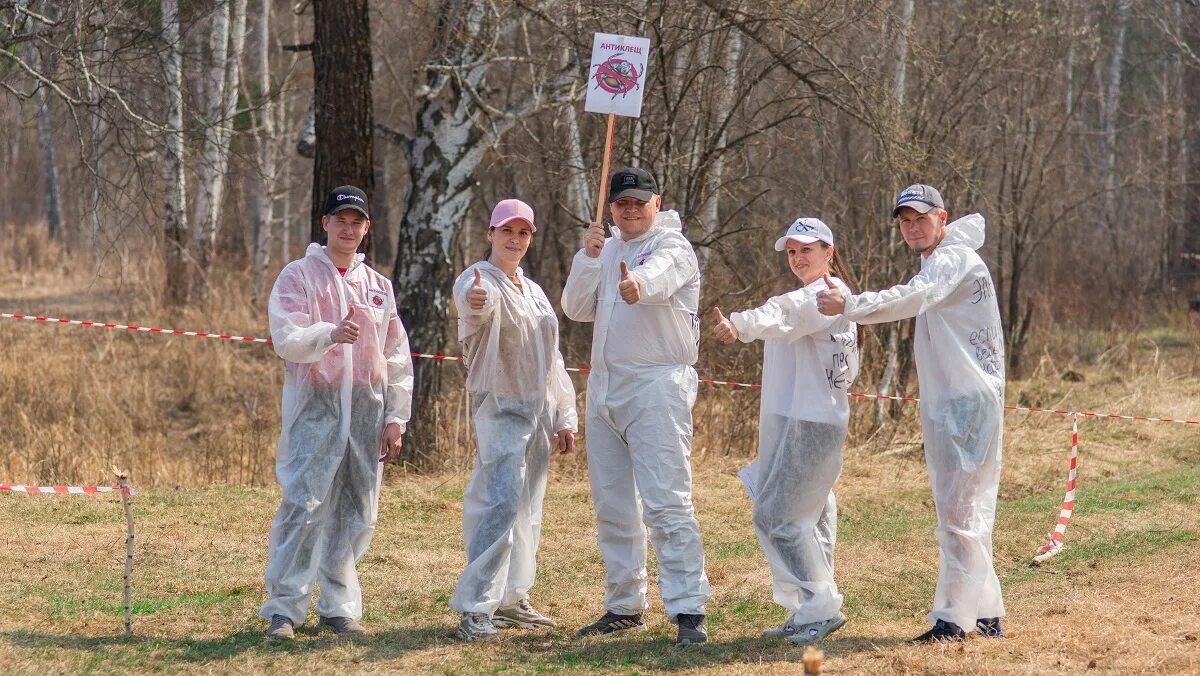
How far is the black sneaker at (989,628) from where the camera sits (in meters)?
5.73

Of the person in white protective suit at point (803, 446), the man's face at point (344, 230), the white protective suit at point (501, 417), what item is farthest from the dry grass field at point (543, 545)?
the man's face at point (344, 230)

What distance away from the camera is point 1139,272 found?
73.6 ft

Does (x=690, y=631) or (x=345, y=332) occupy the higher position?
(x=345, y=332)

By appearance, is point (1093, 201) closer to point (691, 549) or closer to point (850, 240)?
point (850, 240)

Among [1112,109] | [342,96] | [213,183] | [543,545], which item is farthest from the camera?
[1112,109]

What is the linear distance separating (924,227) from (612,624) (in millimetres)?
2080

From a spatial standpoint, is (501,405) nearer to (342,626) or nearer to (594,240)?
(594,240)

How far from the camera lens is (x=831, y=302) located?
548 centimetres

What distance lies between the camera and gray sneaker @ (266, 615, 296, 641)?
A: 5.74 m

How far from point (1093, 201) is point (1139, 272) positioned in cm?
286

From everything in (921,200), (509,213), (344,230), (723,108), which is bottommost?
(344,230)

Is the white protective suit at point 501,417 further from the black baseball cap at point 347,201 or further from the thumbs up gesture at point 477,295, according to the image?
the black baseball cap at point 347,201

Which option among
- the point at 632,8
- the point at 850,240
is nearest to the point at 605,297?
the point at 632,8

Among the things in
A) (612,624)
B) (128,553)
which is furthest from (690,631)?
(128,553)
